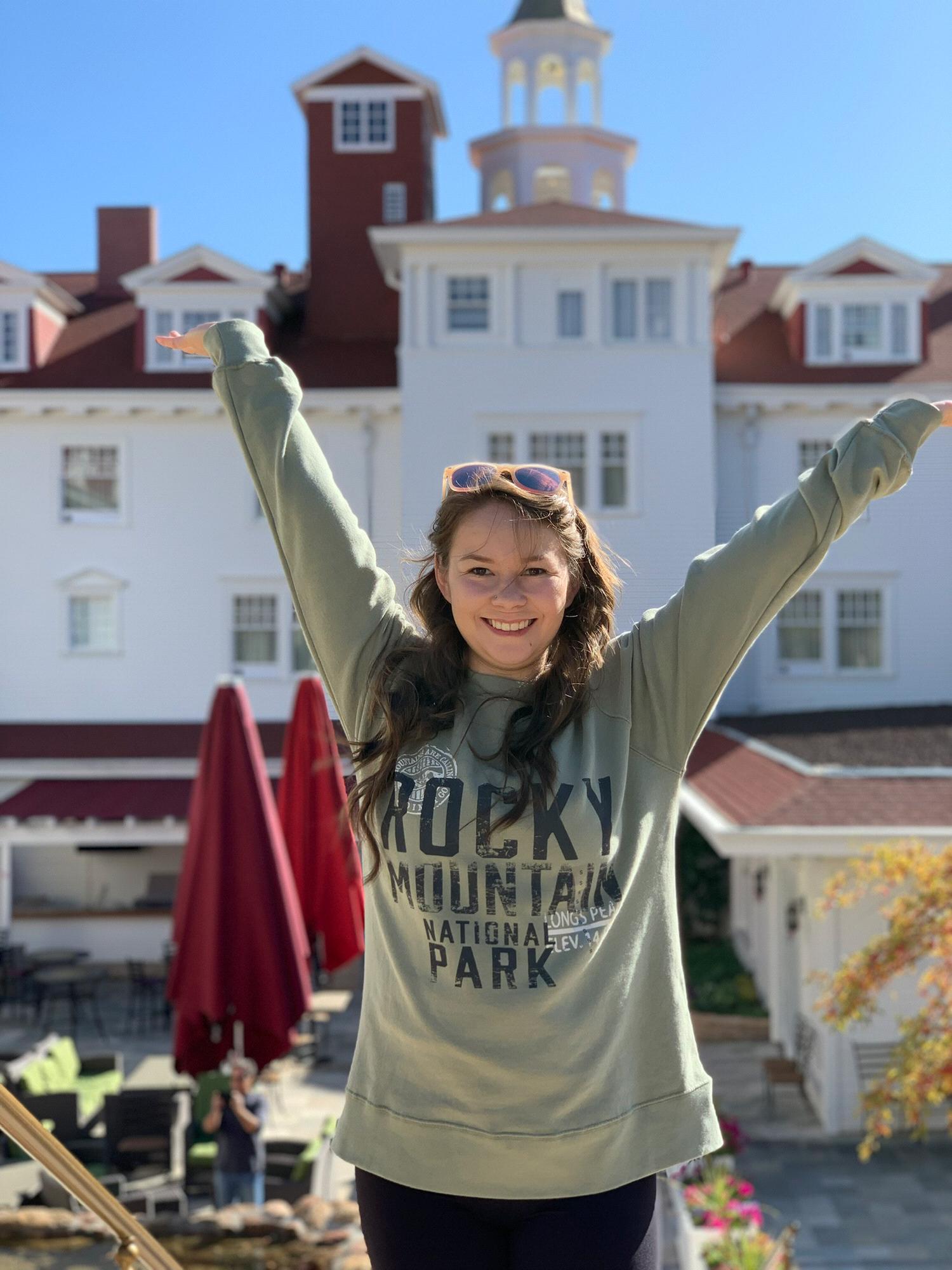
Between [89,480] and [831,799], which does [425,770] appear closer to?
[831,799]

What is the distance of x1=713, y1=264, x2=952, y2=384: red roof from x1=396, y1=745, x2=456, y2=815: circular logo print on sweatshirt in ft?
67.9

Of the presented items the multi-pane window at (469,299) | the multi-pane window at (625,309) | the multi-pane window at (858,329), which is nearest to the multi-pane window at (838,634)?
the multi-pane window at (858,329)

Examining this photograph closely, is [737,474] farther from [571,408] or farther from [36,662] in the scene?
[36,662]

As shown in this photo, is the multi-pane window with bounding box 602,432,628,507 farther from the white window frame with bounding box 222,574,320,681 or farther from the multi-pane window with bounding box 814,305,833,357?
the white window frame with bounding box 222,574,320,681

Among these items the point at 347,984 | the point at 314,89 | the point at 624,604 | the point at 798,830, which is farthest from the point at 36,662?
the point at 624,604

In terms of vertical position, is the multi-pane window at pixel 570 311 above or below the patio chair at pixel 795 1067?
above

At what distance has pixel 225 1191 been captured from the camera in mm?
8672

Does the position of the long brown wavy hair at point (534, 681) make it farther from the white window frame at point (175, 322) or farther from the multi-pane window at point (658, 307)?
the white window frame at point (175, 322)

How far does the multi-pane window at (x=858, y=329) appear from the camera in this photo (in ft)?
74.5

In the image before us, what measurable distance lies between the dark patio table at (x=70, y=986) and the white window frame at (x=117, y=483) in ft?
24.1

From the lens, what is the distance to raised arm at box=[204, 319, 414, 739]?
2.14 metres

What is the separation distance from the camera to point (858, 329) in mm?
22750

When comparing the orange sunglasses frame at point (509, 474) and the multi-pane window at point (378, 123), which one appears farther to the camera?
the multi-pane window at point (378, 123)

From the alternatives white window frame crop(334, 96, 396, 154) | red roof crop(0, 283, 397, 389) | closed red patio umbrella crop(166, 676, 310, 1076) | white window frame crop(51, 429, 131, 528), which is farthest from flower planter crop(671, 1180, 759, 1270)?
white window frame crop(334, 96, 396, 154)
